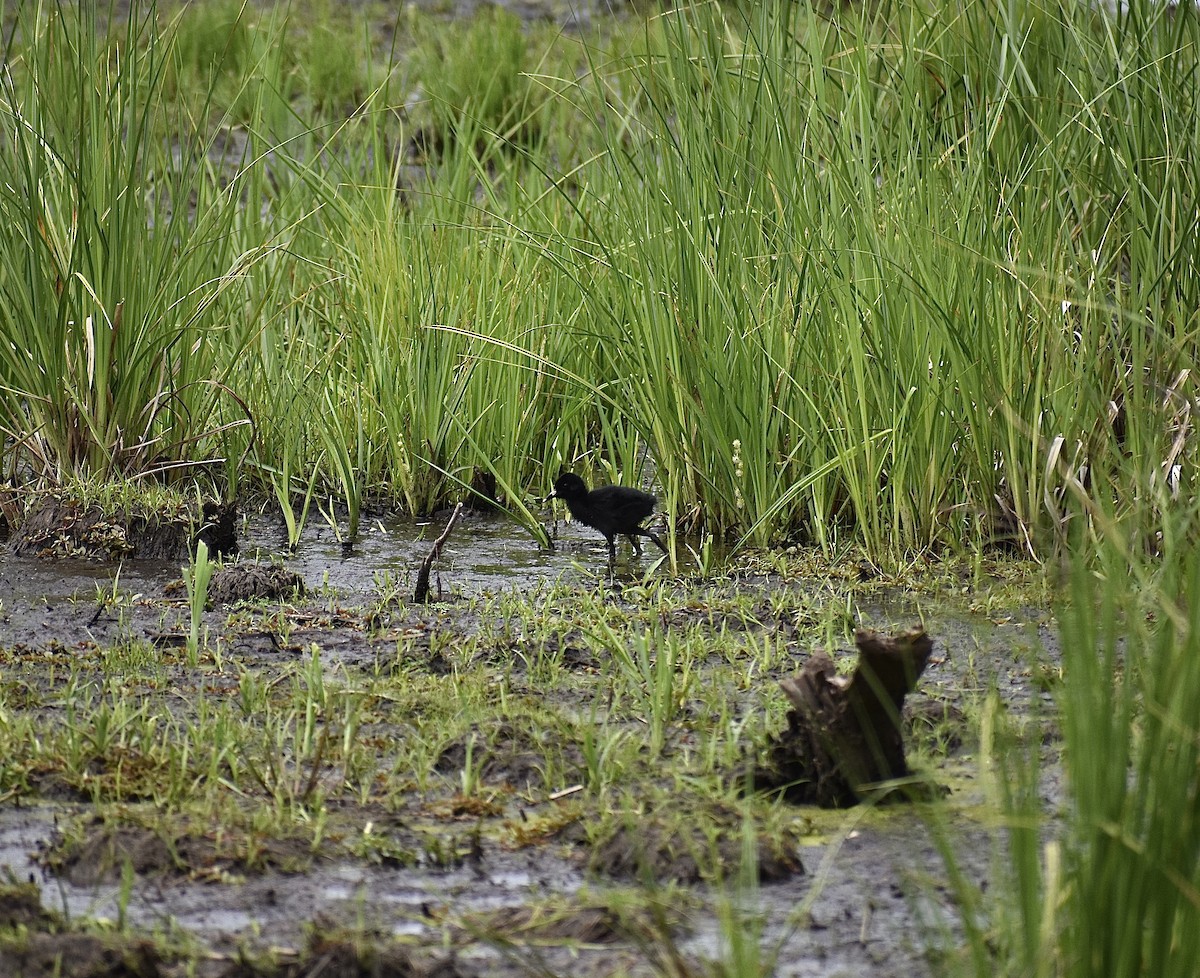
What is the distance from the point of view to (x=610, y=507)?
5094 millimetres

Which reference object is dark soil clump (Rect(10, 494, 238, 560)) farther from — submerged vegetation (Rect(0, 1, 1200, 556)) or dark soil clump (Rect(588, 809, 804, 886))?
dark soil clump (Rect(588, 809, 804, 886))

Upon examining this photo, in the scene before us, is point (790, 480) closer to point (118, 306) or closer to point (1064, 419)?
point (1064, 419)

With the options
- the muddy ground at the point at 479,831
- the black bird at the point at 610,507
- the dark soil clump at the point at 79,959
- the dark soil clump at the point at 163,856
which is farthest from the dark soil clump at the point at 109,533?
the dark soil clump at the point at 79,959

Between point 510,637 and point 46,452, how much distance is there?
230 cm

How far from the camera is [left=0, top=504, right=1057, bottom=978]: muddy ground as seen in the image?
7.38ft

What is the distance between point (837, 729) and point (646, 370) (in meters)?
2.41

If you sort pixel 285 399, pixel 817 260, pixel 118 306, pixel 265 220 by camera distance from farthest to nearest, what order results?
pixel 265 220
pixel 285 399
pixel 118 306
pixel 817 260

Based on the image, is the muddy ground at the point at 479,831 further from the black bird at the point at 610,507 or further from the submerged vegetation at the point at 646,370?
the black bird at the point at 610,507

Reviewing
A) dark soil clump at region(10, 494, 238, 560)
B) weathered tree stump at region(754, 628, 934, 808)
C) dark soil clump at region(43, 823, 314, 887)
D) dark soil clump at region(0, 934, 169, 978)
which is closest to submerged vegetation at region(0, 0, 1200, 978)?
dark soil clump at region(43, 823, 314, 887)

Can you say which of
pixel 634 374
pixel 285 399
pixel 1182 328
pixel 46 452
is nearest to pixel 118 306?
pixel 46 452

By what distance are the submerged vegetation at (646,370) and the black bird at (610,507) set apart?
10.6 inches

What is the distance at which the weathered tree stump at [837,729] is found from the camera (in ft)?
9.50

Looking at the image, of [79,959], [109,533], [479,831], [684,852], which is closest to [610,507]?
[109,533]

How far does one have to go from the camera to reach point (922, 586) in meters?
4.60
